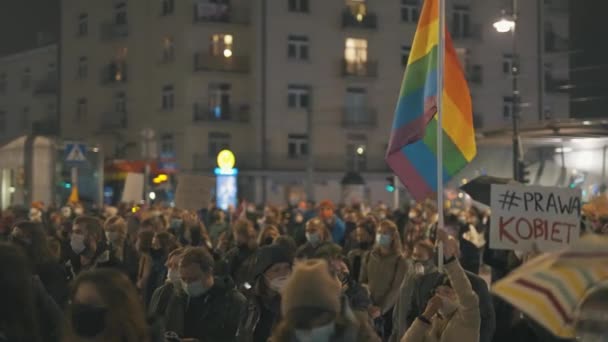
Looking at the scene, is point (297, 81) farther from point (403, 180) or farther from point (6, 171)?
point (403, 180)

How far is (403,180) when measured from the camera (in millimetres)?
9820

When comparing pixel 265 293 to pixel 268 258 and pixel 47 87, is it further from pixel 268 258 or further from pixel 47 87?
pixel 47 87

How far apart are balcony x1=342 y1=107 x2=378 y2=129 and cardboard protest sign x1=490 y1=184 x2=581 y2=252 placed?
152 feet

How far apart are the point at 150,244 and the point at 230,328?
4647 mm

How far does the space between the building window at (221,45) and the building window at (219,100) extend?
5.04 feet

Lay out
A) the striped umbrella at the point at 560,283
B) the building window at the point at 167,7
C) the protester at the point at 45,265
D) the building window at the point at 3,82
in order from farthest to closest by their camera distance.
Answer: the building window at the point at 3,82 → the building window at the point at 167,7 → the protester at the point at 45,265 → the striped umbrella at the point at 560,283

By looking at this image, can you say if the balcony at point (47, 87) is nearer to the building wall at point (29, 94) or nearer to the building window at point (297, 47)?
the building wall at point (29, 94)

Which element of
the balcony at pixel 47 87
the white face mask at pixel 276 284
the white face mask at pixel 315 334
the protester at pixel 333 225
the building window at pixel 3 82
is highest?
the building window at pixel 3 82

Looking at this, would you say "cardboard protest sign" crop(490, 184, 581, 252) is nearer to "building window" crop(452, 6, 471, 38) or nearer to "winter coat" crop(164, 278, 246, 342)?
"winter coat" crop(164, 278, 246, 342)

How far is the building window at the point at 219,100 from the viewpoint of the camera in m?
52.6

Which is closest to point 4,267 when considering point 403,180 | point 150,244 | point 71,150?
point 403,180

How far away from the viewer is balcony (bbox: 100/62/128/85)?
182 ft

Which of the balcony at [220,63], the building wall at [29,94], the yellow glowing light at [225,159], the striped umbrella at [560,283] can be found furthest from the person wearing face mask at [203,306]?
the building wall at [29,94]

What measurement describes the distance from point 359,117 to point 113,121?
512 inches
